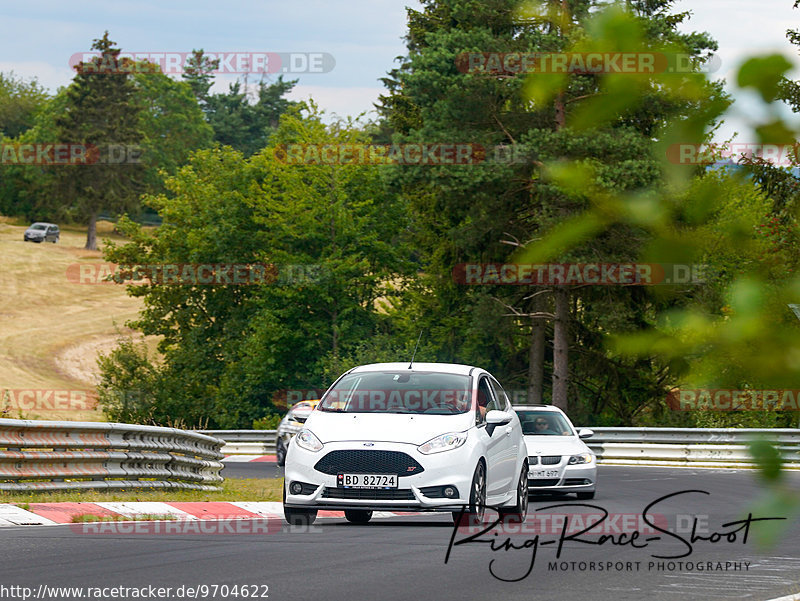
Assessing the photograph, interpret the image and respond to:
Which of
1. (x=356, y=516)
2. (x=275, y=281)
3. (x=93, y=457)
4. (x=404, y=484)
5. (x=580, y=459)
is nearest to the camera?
(x=404, y=484)

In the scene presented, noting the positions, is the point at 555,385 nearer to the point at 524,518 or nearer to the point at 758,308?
the point at 524,518

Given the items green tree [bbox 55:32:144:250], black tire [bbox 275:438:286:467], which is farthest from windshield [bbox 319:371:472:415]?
green tree [bbox 55:32:144:250]

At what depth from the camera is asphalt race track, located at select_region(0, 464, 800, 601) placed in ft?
27.5

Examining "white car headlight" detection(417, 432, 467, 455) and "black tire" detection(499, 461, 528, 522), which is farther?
"black tire" detection(499, 461, 528, 522)

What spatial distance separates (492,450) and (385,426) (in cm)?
126

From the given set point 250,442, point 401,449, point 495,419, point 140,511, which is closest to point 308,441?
point 401,449

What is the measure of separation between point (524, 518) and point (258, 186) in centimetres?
4638

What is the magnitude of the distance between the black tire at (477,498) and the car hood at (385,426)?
18.2 inches

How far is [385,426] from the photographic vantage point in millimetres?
11992

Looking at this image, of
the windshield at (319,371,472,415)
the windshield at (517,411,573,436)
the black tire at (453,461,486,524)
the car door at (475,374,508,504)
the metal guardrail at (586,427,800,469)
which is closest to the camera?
the black tire at (453,461,486,524)

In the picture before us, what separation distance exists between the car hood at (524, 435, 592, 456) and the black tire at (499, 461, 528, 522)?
421 centimetres

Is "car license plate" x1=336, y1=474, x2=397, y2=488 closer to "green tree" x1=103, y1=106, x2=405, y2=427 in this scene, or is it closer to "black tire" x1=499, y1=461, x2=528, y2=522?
"black tire" x1=499, y1=461, x2=528, y2=522

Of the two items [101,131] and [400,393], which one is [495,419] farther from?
[101,131]

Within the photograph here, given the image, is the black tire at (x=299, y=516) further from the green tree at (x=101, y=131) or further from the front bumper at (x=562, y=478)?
the green tree at (x=101, y=131)
